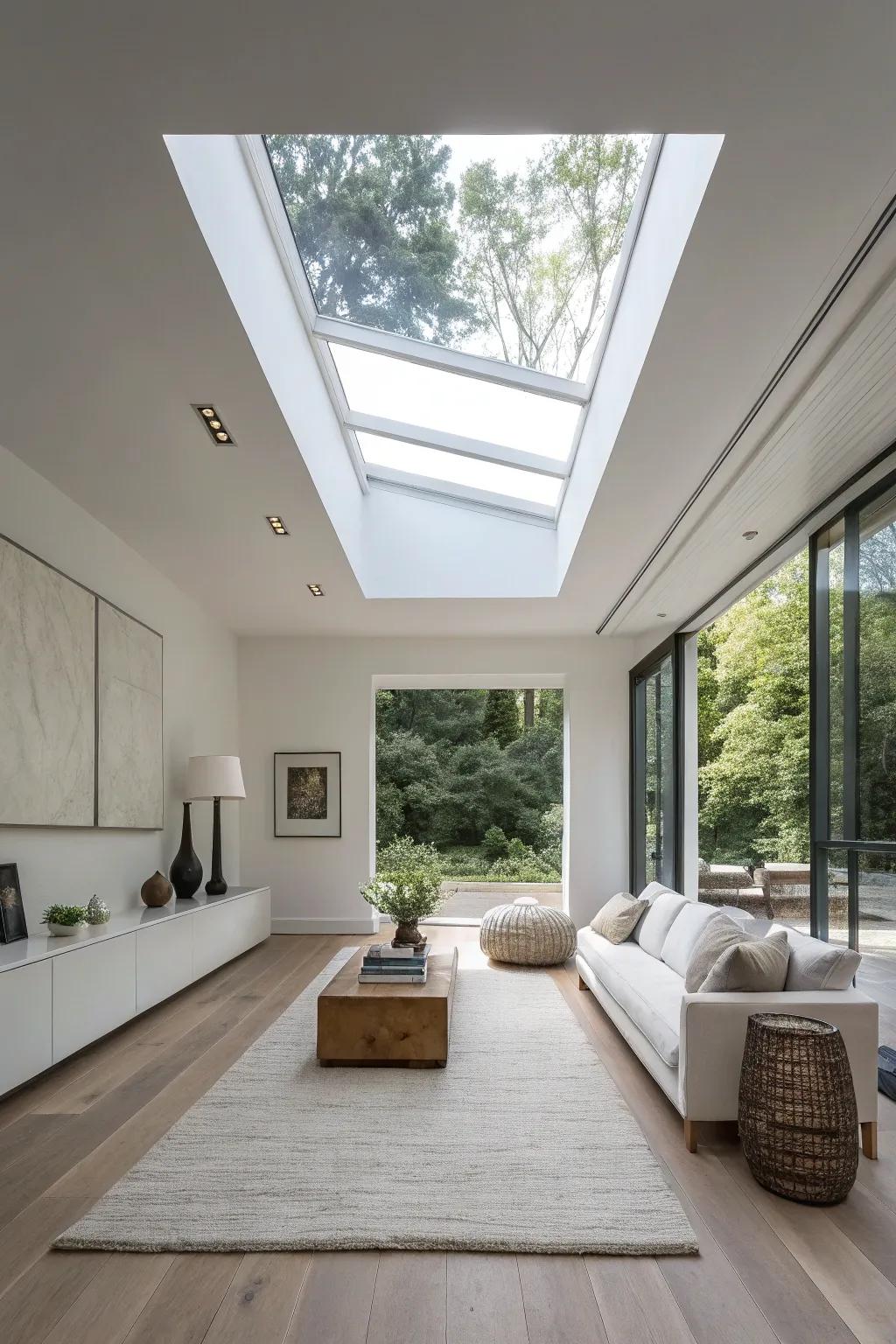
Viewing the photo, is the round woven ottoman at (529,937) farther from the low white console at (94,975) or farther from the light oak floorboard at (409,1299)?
the light oak floorboard at (409,1299)

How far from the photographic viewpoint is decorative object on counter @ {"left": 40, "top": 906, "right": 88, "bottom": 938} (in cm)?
437

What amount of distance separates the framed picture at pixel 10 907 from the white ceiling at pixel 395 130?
6.22 feet

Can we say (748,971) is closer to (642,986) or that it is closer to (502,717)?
(642,986)

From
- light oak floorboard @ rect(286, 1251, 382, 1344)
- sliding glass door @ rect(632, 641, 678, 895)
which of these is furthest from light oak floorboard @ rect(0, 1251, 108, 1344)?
sliding glass door @ rect(632, 641, 678, 895)

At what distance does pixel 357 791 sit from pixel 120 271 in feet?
20.6

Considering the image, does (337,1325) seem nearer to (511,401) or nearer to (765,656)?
(511,401)

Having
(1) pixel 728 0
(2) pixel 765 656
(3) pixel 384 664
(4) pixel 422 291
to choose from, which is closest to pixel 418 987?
(4) pixel 422 291

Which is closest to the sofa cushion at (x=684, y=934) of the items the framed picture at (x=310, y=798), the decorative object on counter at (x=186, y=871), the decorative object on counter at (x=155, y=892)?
the decorative object on counter at (x=155, y=892)

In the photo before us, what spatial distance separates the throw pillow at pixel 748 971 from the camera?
11.2 feet

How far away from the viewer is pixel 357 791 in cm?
868

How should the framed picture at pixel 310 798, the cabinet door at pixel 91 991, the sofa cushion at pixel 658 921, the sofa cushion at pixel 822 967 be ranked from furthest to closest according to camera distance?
1. the framed picture at pixel 310 798
2. the sofa cushion at pixel 658 921
3. the cabinet door at pixel 91 991
4. the sofa cushion at pixel 822 967

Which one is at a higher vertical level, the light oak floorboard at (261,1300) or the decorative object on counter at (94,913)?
the decorative object on counter at (94,913)

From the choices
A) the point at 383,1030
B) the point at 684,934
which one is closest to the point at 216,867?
the point at 383,1030

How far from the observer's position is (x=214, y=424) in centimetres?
399
